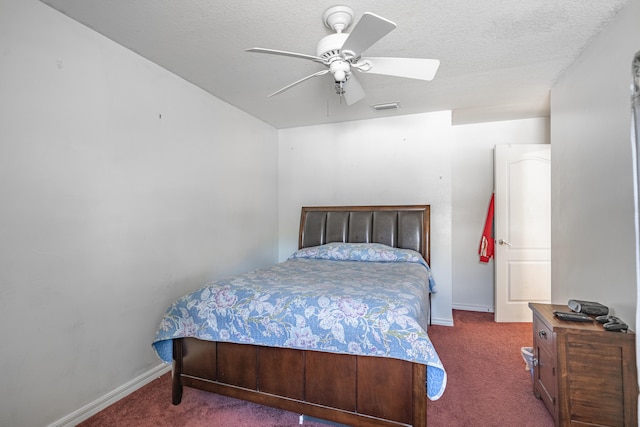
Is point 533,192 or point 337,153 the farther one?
point 337,153

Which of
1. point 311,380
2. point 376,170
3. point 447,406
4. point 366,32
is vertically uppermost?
point 366,32

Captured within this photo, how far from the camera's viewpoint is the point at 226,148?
336cm

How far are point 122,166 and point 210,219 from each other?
104 centimetres

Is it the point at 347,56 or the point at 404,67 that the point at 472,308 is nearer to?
the point at 404,67

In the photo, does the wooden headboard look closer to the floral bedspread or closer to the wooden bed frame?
the floral bedspread

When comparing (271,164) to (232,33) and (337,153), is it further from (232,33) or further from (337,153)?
(232,33)

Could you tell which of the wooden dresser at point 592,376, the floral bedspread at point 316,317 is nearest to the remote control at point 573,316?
the wooden dresser at point 592,376

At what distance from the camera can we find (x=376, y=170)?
3969mm

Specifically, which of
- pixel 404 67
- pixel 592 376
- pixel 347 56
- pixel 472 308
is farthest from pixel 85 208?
pixel 472 308

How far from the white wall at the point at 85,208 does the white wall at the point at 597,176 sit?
3.17 meters

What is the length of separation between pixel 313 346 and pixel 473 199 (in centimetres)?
344

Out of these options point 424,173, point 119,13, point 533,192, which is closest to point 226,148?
point 119,13

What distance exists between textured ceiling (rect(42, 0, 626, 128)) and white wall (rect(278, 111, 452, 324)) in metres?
0.67

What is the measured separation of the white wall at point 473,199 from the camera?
4.05 metres
